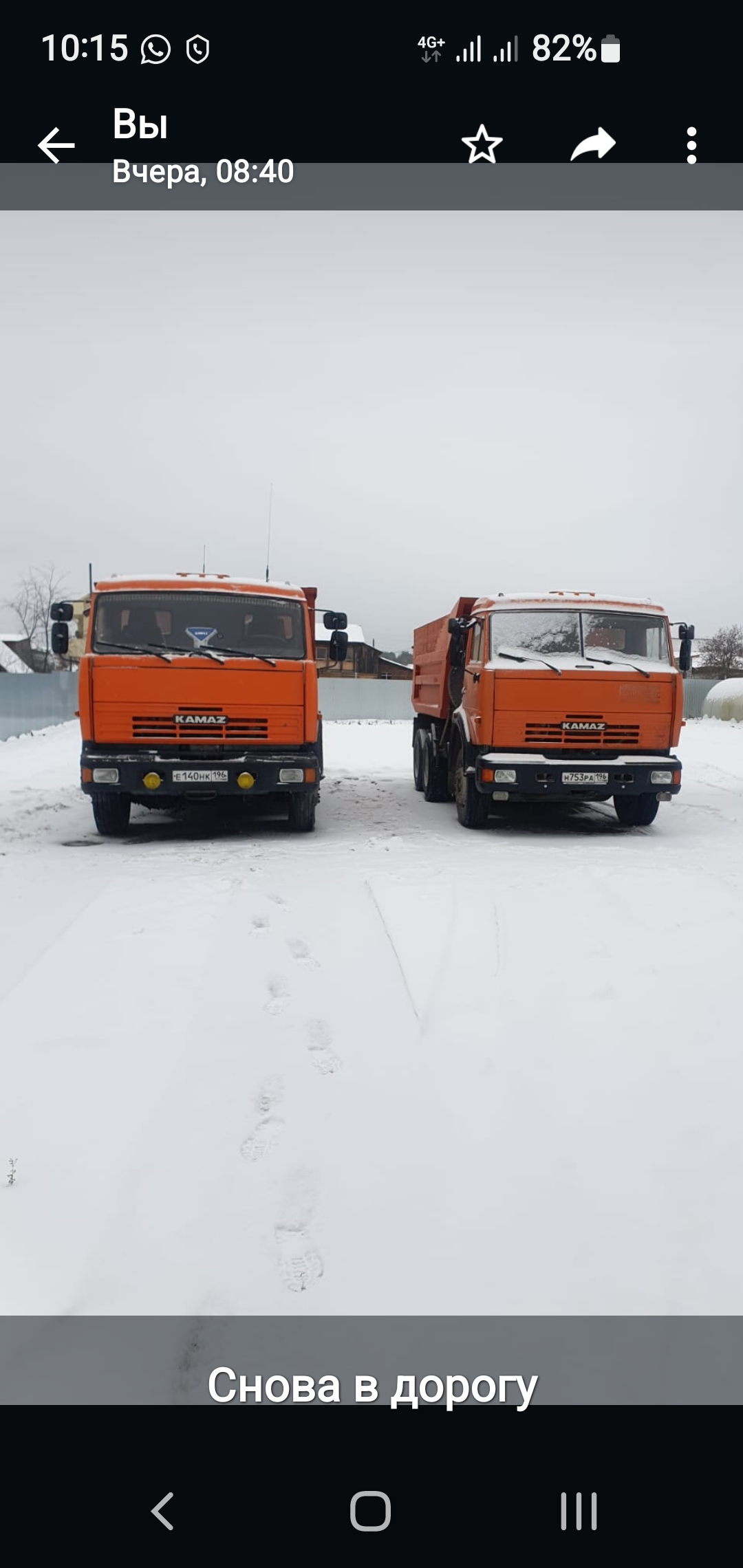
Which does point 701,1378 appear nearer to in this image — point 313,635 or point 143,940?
point 143,940

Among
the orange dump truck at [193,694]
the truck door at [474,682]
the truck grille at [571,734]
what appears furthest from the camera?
the truck door at [474,682]

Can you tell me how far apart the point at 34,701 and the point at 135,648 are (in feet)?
59.6

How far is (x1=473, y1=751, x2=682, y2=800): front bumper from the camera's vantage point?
30.9 feet

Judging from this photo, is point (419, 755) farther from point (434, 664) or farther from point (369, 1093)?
point (369, 1093)

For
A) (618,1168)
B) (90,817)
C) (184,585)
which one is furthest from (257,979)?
(90,817)

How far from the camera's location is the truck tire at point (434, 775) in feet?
41.7

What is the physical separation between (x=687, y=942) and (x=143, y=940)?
318 cm

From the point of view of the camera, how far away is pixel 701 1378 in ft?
7.50

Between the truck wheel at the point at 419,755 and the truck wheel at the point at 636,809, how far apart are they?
351 centimetres
